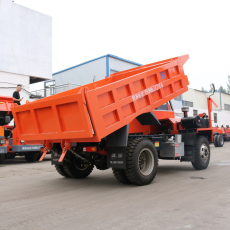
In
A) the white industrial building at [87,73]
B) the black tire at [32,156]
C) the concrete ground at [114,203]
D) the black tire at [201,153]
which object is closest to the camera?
the concrete ground at [114,203]

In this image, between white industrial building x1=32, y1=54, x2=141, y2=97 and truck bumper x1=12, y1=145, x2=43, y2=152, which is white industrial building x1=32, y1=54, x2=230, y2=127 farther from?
truck bumper x1=12, y1=145, x2=43, y2=152

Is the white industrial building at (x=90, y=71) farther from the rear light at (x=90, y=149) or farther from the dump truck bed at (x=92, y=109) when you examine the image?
the rear light at (x=90, y=149)

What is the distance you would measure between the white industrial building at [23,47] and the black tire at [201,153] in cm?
1534

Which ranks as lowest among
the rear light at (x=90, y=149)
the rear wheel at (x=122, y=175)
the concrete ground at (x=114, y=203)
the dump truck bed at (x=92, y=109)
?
the concrete ground at (x=114, y=203)

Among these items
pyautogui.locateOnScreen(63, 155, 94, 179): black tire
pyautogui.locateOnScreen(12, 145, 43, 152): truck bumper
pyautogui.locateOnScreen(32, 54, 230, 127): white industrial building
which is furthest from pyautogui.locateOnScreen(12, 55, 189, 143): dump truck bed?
pyautogui.locateOnScreen(32, 54, 230, 127): white industrial building

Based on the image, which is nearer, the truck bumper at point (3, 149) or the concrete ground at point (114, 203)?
the concrete ground at point (114, 203)

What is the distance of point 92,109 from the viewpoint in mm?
5398

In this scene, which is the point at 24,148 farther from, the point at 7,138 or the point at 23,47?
the point at 23,47

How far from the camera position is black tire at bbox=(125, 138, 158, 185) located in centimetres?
616

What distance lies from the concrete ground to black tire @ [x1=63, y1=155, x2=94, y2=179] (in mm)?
227

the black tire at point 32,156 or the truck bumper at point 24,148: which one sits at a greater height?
the truck bumper at point 24,148

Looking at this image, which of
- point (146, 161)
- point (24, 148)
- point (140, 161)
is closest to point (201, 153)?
point (146, 161)

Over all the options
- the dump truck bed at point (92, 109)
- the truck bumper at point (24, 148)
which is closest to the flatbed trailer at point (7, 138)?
the truck bumper at point (24, 148)

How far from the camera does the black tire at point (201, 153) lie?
8562 mm
